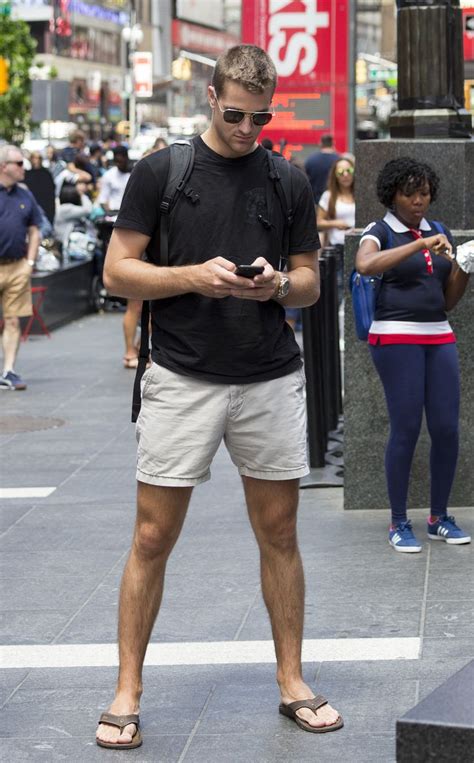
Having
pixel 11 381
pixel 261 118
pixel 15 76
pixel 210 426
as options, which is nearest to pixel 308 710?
pixel 210 426

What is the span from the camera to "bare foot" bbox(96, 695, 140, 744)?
186 inches

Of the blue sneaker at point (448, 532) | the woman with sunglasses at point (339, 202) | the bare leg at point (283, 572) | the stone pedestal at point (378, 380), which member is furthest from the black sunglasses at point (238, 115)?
the woman with sunglasses at point (339, 202)

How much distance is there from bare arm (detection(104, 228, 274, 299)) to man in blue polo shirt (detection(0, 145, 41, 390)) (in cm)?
845

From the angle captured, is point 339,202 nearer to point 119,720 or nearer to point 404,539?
point 404,539

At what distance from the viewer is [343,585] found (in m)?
6.59

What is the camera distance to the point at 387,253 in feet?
22.9

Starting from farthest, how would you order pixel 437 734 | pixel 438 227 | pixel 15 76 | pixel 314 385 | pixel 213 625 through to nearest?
1. pixel 15 76
2. pixel 314 385
3. pixel 438 227
4. pixel 213 625
5. pixel 437 734

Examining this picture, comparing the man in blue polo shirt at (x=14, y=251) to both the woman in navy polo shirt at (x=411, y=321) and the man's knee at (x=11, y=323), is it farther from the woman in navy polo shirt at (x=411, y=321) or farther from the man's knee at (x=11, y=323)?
the woman in navy polo shirt at (x=411, y=321)

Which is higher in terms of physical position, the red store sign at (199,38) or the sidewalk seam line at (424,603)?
the red store sign at (199,38)

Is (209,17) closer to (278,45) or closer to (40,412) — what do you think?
(278,45)

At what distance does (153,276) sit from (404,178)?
266 cm

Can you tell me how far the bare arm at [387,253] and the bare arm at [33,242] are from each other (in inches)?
258

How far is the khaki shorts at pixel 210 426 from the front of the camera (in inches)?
187

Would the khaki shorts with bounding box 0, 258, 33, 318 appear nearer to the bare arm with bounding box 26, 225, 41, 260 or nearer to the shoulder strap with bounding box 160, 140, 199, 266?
the bare arm with bounding box 26, 225, 41, 260
